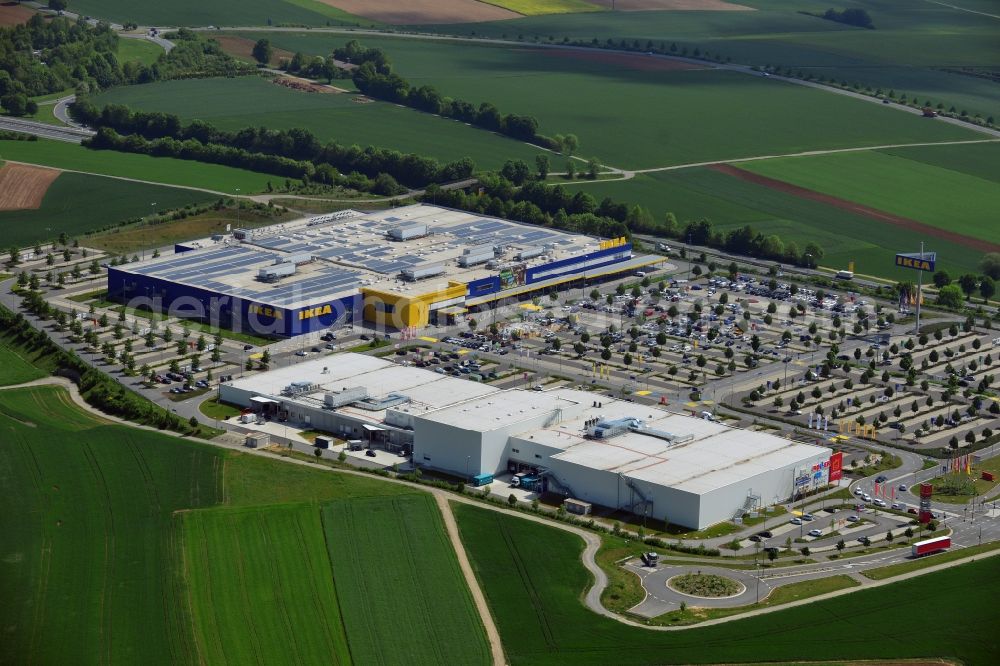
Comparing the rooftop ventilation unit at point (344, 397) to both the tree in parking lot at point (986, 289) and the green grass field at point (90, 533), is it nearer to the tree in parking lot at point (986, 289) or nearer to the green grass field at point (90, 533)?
the green grass field at point (90, 533)

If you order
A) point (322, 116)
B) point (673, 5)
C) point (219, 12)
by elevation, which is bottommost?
point (322, 116)

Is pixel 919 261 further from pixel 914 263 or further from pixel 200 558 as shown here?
pixel 200 558

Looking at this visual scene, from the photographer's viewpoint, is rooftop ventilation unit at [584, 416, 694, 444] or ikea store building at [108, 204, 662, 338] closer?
rooftop ventilation unit at [584, 416, 694, 444]

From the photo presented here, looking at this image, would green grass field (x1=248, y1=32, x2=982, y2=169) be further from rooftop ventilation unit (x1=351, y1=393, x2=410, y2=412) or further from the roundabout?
the roundabout

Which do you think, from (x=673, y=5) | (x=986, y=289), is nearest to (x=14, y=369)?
(x=986, y=289)

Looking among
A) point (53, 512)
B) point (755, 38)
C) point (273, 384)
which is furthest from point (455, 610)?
point (755, 38)

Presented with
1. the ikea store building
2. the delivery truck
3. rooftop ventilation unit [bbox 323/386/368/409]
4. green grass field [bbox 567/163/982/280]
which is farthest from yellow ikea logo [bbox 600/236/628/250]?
the delivery truck

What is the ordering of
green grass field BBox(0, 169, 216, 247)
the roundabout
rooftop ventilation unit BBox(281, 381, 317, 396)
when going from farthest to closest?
green grass field BBox(0, 169, 216, 247), rooftop ventilation unit BBox(281, 381, 317, 396), the roundabout
